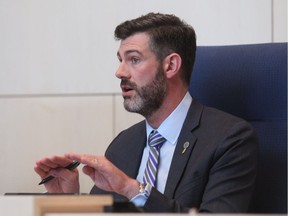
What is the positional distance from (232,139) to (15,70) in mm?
1253

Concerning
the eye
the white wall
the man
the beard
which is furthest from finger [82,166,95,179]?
the white wall

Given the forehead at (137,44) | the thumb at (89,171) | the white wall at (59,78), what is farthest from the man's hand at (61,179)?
the white wall at (59,78)

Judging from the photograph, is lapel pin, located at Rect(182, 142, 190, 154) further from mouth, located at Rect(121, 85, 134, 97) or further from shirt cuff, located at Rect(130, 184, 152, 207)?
mouth, located at Rect(121, 85, 134, 97)

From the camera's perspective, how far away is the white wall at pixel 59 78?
268 cm

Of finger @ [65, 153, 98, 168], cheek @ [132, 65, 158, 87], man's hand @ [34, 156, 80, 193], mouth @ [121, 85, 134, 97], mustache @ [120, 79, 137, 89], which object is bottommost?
man's hand @ [34, 156, 80, 193]

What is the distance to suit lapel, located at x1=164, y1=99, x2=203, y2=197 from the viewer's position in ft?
6.23

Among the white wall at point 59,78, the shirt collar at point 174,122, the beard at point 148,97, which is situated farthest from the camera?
the white wall at point 59,78

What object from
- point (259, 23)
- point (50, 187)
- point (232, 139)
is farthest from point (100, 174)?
point (259, 23)

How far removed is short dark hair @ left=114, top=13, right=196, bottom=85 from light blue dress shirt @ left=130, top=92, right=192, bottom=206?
125 millimetres

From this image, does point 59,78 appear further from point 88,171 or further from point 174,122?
point 88,171

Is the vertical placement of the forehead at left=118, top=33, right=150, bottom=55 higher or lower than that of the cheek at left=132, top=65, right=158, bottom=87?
higher

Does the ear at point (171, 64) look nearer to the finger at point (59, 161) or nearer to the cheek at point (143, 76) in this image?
the cheek at point (143, 76)

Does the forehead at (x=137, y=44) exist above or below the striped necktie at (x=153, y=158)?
above

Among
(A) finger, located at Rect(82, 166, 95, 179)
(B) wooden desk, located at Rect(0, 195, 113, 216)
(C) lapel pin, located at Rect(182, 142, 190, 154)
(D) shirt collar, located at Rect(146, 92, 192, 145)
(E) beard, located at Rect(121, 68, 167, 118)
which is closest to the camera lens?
(B) wooden desk, located at Rect(0, 195, 113, 216)
